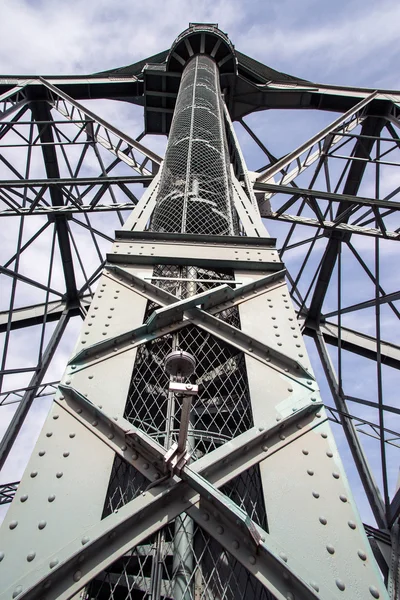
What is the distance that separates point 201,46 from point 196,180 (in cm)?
889

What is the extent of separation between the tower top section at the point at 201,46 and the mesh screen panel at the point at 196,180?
5.86 m

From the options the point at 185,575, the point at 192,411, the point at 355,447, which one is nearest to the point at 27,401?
the point at 355,447

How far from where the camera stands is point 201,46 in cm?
1234

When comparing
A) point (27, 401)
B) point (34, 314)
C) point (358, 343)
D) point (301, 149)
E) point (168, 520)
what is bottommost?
point (168, 520)

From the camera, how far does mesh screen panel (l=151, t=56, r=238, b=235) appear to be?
16.2 ft

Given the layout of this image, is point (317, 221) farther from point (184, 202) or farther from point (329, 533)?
point (329, 533)

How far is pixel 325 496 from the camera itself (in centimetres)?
212

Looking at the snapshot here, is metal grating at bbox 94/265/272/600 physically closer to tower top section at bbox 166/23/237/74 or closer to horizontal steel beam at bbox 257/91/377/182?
horizontal steel beam at bbox 257/91/377/182

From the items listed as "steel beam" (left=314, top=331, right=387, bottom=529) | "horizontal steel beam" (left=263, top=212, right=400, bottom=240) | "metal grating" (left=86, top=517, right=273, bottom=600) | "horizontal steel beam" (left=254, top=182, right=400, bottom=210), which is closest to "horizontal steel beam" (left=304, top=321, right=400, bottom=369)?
"steel beam" (left=314, top=331, right=387, bottom=529)

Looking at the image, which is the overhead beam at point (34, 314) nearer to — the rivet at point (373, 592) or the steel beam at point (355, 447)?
the steel beam at point (355, 447)

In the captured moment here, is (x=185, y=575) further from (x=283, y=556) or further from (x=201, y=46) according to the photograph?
(x=201, y=46)

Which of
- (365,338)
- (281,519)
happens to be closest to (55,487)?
(281,519)

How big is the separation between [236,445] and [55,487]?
0.88 meters

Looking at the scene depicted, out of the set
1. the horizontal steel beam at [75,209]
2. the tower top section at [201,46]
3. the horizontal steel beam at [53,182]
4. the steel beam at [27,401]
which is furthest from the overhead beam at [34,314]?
the tower top section at [201,46]
